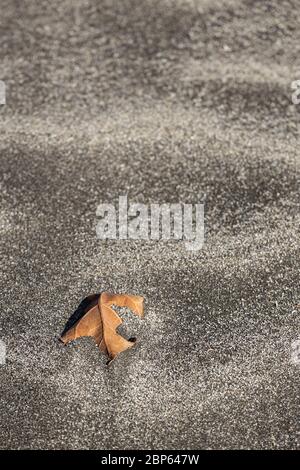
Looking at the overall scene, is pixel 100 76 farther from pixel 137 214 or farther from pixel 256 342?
pixel 256 342

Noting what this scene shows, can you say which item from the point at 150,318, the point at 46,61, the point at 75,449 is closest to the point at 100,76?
the point at 46,61

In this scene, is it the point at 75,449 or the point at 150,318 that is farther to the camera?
the point at 150,318

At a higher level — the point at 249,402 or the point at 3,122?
the point at 3,122

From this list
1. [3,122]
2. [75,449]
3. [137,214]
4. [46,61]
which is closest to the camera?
[75,449]

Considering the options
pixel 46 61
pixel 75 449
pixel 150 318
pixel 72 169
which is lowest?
pixel 75 449

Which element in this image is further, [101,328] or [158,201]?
[158,201]

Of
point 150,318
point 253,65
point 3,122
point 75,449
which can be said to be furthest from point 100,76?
point 75,449

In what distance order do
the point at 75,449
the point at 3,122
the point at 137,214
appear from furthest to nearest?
the point at 3,122, the point at 137,214, the point at 75,449
